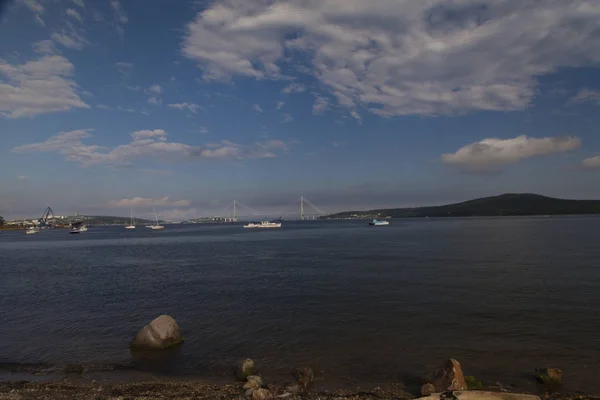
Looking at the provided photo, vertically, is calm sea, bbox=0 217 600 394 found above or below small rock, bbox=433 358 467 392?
below

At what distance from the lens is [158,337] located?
18047mm

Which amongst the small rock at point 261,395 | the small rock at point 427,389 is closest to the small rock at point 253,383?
the small rock at point 261,395

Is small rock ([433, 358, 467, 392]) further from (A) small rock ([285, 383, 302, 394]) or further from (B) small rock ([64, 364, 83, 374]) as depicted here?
(B) small rock ([64, 364, 83, 374])

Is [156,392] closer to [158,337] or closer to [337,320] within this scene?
[158,337]

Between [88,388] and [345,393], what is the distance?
873 centimetres

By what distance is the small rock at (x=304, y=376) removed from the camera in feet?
45.3

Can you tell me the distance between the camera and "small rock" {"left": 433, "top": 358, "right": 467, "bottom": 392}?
489 inches

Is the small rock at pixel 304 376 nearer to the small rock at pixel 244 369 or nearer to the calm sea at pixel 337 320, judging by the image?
the calm sea at pixel 337 320

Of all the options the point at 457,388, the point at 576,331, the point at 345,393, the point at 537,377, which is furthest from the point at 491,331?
the point at 345,393

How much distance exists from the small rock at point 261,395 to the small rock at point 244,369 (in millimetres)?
2231

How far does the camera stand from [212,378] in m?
14.7

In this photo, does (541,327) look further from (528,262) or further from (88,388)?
(528,262)

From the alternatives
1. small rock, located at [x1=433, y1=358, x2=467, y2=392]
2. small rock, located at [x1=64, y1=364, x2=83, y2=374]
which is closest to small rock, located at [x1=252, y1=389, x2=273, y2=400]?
small rock, located at [x1=433, y1=358, x2=467, y2=392]

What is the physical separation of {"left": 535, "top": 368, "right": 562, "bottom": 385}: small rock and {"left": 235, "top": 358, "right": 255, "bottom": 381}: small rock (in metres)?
10.1
